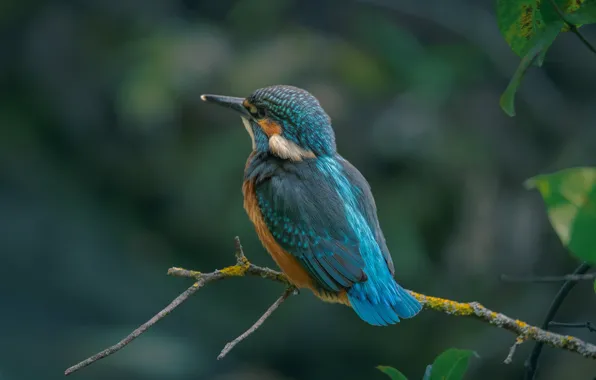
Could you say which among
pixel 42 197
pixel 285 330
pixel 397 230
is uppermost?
pixel 397 230

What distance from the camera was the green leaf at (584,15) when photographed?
1.34 meters

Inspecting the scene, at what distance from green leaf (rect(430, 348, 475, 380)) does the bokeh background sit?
264cm

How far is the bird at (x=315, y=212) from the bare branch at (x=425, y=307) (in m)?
0.11

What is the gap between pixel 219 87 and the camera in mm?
4750

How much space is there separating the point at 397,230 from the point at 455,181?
455 millimetres

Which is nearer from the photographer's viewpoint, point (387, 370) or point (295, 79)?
point (387, 370)

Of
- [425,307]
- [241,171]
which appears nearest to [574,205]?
[425,307]

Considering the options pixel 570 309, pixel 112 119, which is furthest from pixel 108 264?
pixel 570 309

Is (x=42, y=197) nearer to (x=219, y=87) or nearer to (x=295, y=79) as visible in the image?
(x=219, y=87)

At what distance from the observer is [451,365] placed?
1403mm

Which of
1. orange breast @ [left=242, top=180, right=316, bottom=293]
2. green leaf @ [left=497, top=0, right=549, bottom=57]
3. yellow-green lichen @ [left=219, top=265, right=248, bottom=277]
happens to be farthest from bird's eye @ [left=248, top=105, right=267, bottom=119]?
green leaf @ [left=497, top=0, right=549, bottom=57]

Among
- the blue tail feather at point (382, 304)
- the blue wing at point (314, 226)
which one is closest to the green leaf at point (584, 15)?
the blue tail feather at point (382, 304)

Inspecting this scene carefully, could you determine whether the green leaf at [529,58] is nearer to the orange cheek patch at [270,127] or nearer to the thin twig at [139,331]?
the thin twig at [139,331]

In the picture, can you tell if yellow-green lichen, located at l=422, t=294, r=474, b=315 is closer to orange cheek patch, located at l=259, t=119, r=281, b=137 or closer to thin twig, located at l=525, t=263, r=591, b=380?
thin twig, located at l=525, t=263, r=591, b=380
